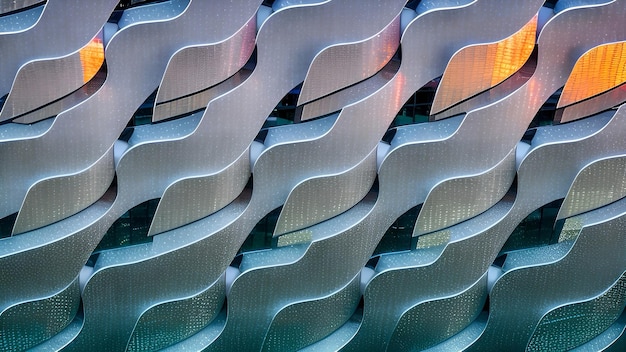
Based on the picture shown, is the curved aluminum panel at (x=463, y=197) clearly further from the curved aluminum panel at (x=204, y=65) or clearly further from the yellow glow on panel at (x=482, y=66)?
the curved aluminum panel at (x=204, y=65)

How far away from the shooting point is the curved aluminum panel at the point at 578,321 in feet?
28.4

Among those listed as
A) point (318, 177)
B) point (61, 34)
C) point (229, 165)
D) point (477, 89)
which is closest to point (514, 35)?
point (477, 89)

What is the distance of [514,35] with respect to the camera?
309 inches

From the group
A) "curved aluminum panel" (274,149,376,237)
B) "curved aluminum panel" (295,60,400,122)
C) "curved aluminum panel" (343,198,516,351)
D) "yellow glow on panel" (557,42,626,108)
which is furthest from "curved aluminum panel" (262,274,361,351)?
"yellow glow on panel" (557,42,626,108)

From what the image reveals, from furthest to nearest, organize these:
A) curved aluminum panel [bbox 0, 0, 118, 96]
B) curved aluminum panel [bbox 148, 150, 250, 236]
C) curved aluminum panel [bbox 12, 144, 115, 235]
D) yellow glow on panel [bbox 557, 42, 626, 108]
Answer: yellow glow on panel [bbox 557, 42, 626, 108]
curved aluminum panel [bbox 148, 150, 250, 236]
curved aluminum panel [bbox 12, 144, 115, 235]
curved aluminum panel [bbox 0, 0, 118, 96]

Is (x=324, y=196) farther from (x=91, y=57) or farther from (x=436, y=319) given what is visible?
(x=91, y=57)

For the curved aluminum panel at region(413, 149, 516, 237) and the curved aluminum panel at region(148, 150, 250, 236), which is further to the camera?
the curved aluminum panel at region(413, 149, 516, 237)

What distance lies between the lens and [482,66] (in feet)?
25.9

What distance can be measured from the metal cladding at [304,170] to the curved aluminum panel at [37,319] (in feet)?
0.05

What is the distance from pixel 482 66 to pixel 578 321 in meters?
2.35

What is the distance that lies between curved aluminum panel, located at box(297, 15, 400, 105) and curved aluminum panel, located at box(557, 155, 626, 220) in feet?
5.87

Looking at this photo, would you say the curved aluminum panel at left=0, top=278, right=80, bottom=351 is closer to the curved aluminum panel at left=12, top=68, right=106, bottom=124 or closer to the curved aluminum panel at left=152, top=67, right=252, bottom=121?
the curved aluminum panel at left=12, top=68, right=106, bottom=124

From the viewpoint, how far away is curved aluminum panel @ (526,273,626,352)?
8.65m

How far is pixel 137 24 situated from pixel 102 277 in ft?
6.23
